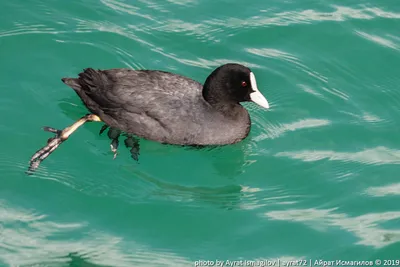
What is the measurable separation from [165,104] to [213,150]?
70 cm

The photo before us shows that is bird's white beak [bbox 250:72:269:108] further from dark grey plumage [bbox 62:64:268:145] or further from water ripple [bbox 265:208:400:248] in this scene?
water ripple [bbox 265:208:400:248]

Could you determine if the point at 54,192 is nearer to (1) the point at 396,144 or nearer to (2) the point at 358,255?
(2) the point at 358,255

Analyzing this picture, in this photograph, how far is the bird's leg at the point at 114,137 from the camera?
8398 mm

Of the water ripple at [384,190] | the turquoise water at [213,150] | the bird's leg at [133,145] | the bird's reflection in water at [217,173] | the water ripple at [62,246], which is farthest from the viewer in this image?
the bird's leg at [133,145]

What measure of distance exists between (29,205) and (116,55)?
2634 mm

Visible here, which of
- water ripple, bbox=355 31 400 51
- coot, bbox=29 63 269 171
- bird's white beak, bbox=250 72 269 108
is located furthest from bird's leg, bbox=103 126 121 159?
water ripple, bbox=355 31 400 51

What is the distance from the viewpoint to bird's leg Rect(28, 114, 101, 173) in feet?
26.6

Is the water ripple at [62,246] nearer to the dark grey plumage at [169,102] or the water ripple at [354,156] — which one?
the dark grey plumage at [169,102]

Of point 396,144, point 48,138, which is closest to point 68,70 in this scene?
point 48,138

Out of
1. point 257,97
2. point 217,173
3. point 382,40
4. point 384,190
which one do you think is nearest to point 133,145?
point 217,173

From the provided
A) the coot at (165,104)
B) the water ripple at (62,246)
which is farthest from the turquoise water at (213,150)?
the coot at (165,104)

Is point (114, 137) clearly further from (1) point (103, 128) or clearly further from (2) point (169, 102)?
(2) point (169, 102)

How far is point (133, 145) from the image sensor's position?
851cm

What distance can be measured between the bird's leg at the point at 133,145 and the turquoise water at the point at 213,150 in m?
0.08
